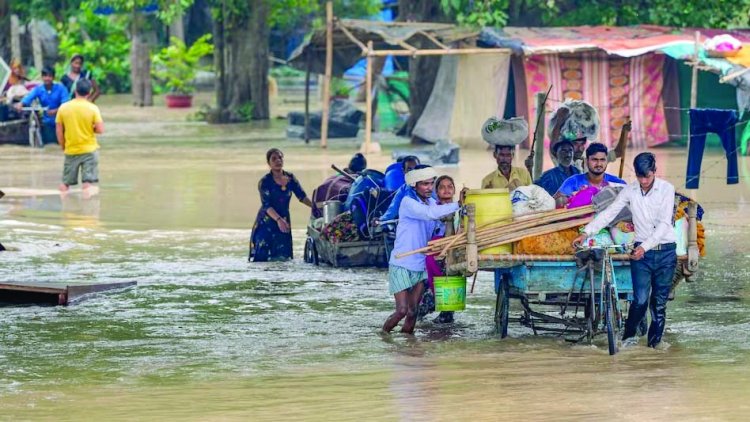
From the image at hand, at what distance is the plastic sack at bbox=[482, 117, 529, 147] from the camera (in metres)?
11.6

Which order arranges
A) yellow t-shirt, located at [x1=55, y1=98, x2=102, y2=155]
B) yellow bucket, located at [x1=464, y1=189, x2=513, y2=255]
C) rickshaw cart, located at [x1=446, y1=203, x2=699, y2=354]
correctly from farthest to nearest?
yellow t-shirt, located at [x1=55, y1=98, x2=102, y2=155] → yellow bucket, located at [x1=464, y1=189, x2=513, y2=255] → rickshaw cart, located at [x1=446, y1=203, x2=699, y2=354]

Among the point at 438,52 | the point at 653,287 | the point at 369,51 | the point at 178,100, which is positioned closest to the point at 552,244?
the point at 653,287

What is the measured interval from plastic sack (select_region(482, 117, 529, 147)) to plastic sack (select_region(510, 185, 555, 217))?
1.42 meters

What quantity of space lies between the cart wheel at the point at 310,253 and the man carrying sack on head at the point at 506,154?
127 inches

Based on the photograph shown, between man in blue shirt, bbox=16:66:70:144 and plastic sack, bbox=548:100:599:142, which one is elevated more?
plastic sack, bbox=548:100:599:142

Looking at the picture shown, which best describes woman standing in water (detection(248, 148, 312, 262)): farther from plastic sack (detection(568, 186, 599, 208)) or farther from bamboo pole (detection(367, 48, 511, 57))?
bamboo pole (detection(367, 48, 511, 57))

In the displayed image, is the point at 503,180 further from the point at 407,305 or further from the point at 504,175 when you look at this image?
the point at 407,305

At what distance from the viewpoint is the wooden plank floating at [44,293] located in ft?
38.5

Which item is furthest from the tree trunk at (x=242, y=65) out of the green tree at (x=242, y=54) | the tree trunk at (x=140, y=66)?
the tree trunk at (x=140, y=66)

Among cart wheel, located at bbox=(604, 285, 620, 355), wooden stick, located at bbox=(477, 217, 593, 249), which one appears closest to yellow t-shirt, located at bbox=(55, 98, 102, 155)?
wooden stick, located at bbox=(477, 217, 593, 249)

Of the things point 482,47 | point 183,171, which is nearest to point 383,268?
point 183,171

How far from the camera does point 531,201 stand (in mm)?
10023

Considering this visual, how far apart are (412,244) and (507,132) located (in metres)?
1.74

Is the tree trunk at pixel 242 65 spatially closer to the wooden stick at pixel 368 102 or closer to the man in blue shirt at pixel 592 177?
the wooden stick at pixel 368 102
